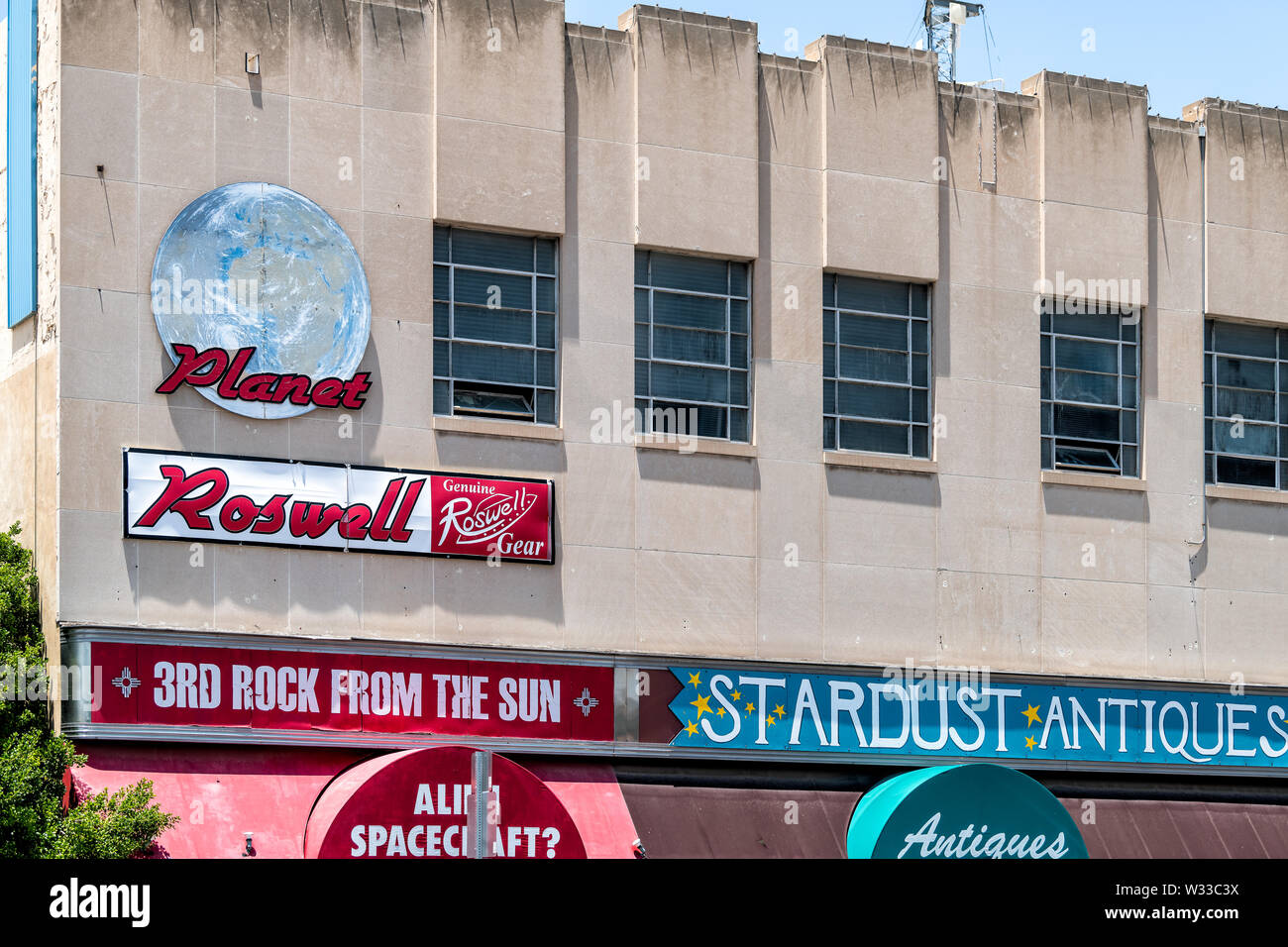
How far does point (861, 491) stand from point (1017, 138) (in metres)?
5.77

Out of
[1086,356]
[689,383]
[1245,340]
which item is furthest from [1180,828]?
[689,383]

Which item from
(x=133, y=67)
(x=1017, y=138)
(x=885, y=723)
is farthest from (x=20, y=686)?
(x=1017, y=138)

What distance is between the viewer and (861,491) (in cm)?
2630

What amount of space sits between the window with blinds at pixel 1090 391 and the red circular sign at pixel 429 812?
9.71m

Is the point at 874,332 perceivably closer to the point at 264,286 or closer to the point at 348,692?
the point at 264,286

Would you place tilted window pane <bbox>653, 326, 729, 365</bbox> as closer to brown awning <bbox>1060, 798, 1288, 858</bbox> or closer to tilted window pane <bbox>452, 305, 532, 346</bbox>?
tilted window pane <bbox>452, 305, 532, 346</bbox>

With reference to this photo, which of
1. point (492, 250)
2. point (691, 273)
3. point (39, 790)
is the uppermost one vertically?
point (492, 250)

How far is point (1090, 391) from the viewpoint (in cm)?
2814

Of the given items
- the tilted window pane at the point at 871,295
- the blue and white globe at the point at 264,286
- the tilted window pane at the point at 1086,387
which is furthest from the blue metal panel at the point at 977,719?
the blue and white globe at the point at 264,286

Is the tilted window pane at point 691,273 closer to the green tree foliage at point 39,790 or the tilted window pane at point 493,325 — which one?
the tilted window pane at point 493,325

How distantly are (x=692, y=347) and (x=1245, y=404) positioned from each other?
902cm

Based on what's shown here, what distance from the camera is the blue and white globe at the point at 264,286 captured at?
2269cm

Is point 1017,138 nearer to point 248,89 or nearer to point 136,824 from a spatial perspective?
point 248,89

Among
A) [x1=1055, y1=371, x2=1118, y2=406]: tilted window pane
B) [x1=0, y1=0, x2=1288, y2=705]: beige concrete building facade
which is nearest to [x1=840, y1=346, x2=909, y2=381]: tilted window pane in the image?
[x1=0, y1=0, x2=1288, y2=705]: beige concrete building facade
